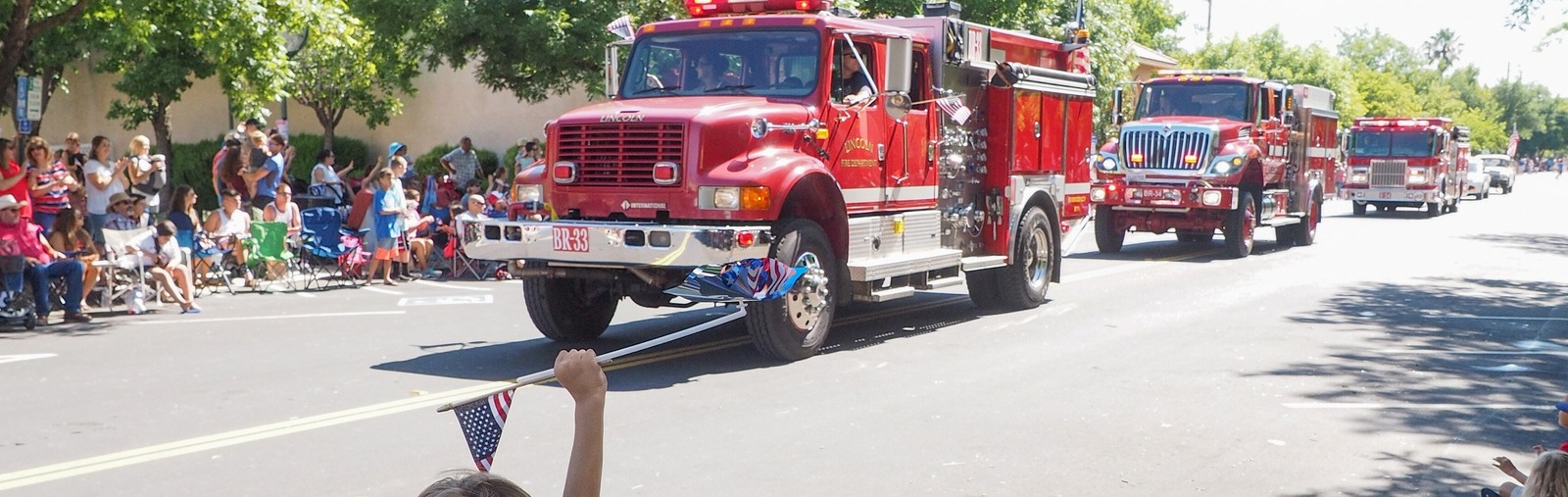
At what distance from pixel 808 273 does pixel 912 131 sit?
84.1 inches

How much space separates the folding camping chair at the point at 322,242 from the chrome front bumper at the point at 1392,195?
1086 inches

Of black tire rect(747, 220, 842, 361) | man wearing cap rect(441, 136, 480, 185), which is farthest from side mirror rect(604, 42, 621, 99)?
man wearing cap rect(441, 136, 480, 185)

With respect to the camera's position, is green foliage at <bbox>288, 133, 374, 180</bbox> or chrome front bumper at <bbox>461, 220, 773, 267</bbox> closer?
chrome front bumper at <bbox>461, 220, 773, 267</bbox>

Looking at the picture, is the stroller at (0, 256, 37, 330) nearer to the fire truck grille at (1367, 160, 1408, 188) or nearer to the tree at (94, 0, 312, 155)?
the tree at (94, 0, 312, 155)

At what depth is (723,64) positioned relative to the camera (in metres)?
10.8

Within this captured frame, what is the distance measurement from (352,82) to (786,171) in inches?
882

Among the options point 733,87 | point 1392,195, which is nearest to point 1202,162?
point 733,87

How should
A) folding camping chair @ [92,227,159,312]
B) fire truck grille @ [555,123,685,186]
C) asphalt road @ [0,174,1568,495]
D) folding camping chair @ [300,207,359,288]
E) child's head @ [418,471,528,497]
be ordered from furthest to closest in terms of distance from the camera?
1. folding camping chair @ [300,207,359,288]
2. folding camping chair @ [92,227,159,312]
3. fire truck grille @ [555,123,685,186]
4. asphalt road @ [0,174,1568,495]
5. child's head @ [418,471,528,497]

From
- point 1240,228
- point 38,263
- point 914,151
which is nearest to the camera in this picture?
point 914,151

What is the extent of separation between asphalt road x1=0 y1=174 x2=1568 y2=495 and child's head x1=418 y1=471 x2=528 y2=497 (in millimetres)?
2070

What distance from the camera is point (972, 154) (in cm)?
1293

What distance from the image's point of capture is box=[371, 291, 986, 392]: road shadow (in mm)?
9557

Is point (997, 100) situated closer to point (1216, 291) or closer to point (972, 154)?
point (972, 154)

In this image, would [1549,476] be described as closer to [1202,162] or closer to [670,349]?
[670,349]
